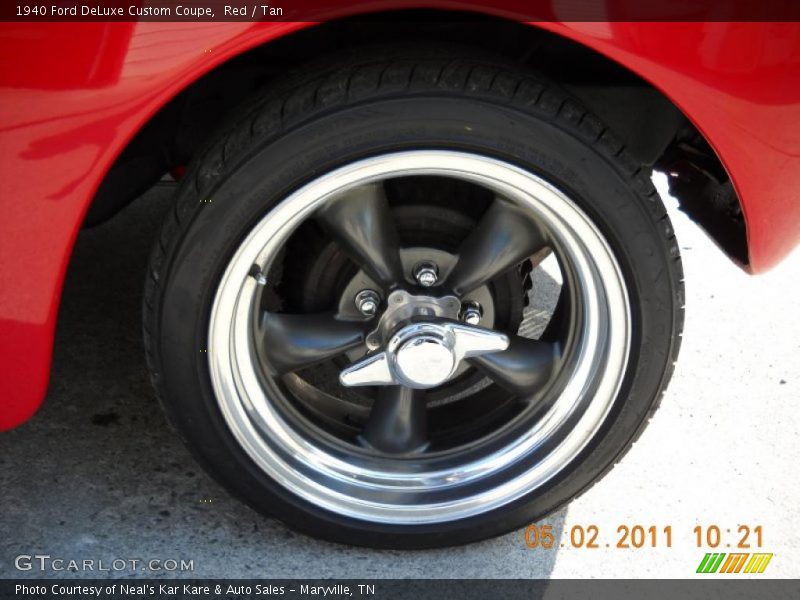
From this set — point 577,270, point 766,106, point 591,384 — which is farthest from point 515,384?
point 766,106

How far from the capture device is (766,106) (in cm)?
164

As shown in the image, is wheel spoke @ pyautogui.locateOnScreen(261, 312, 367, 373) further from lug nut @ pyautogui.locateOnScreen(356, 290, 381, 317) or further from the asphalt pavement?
the asphalt pavement

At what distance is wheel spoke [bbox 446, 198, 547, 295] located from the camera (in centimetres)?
202

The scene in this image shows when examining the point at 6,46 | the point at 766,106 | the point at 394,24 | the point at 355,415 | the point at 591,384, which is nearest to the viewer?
the point at 6,46

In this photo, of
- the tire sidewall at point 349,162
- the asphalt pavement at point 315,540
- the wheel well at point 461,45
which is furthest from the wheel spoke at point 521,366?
the wheel well at point 461,45

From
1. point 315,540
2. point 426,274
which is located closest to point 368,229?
point 426,274

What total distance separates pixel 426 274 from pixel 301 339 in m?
0.32

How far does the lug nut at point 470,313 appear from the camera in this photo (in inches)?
83.9

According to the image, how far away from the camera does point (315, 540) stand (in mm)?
2137

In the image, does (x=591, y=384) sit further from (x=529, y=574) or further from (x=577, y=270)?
(x=529, y=574)

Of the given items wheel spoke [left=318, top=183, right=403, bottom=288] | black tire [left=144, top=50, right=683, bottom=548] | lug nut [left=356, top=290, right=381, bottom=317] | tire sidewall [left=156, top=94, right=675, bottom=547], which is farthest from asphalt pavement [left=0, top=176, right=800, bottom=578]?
wheel spoke [left=318, top=183, right=403, bottom=288]

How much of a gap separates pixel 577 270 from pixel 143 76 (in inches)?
36.5

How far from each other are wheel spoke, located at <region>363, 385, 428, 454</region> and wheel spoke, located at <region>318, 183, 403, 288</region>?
28 cm

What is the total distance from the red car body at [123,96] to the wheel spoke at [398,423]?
0.77 metres
